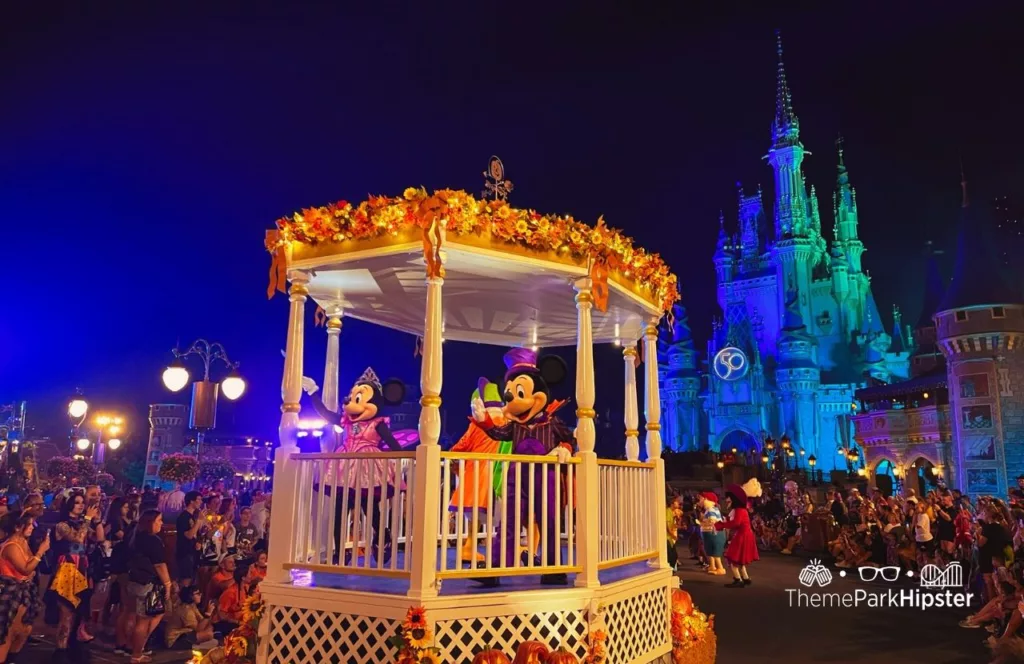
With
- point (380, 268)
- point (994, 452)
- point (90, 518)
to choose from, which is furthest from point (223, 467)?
point (994, 452)

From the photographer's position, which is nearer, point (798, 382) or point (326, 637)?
point (326, 637)

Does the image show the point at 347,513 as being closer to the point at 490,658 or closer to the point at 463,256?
the point at 490,658

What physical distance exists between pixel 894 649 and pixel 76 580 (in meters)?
11.8

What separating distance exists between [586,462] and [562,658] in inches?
73.2

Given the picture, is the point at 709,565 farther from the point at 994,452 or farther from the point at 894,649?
the point at 994,452

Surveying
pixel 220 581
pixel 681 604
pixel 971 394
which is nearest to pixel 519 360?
pixel 681 604

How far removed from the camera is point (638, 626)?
729 centimetres

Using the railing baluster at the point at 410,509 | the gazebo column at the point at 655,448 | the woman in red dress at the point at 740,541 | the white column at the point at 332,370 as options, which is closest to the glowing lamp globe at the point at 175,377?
the white column at the point at 332,370

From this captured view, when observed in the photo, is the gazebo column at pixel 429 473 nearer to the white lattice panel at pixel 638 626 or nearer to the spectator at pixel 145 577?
the white lattice panel at pixel 638 626

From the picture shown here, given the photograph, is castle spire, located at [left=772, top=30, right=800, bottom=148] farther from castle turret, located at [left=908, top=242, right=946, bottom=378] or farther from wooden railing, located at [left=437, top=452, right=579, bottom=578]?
wooden railing, located at [left=437, top=452, right=579, bottom=578]

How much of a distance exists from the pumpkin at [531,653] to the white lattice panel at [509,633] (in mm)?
182

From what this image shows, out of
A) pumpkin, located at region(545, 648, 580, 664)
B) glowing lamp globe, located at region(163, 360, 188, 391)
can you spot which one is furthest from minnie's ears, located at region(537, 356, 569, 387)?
glowing lamp globe, located at region(163, 360, 188, 391)

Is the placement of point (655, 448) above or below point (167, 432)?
below

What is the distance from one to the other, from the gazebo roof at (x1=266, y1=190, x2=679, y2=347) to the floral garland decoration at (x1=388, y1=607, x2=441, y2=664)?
3.15 meters
